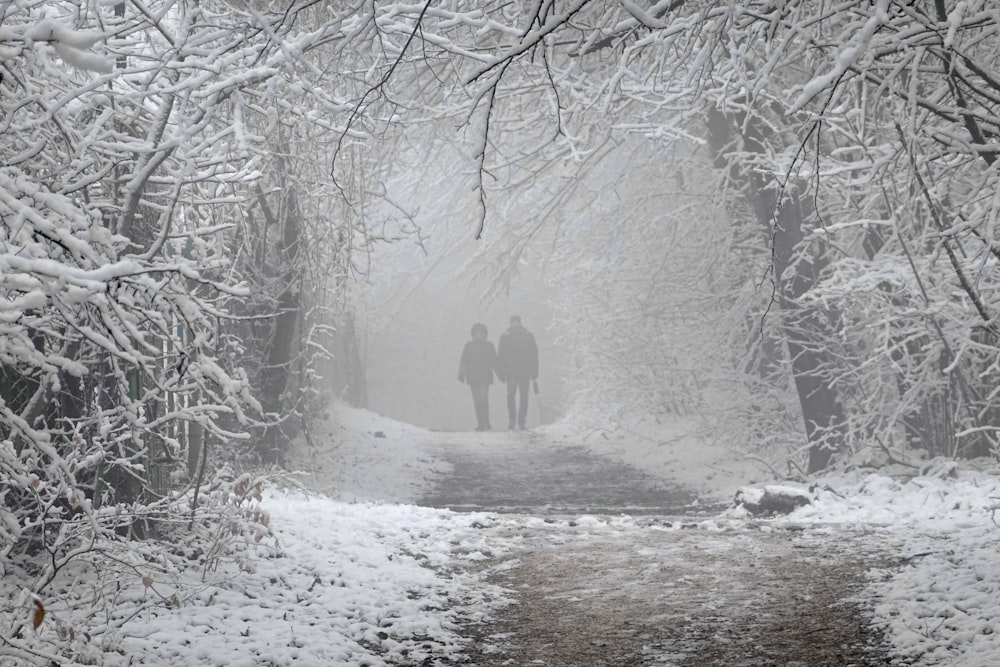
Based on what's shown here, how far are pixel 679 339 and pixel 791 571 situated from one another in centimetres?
917

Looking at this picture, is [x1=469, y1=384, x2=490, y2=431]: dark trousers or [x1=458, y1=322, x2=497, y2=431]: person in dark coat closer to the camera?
[x1=458, y1=322, x2=497, y2=431]: person in dark coat

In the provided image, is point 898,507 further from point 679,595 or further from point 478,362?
point 478,362

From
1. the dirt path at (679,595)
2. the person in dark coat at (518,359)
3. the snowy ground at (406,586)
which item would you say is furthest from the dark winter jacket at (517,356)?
the dirt path at (679,595)

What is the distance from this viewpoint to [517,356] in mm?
21781

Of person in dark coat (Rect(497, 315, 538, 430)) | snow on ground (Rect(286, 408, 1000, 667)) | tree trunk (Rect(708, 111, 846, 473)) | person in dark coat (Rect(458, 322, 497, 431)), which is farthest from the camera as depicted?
person in dark coat (Rect(458, 322, 497, 431))

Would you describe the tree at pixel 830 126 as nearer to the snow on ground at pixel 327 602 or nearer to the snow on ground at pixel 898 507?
the snow on ground at pixel 898 507

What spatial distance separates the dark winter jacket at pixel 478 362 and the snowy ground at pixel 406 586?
1267 cm

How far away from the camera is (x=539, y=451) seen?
54.4 feet

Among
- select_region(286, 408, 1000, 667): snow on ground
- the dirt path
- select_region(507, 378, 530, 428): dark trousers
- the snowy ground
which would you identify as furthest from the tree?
select_region(507, 378, 530, 428): dark trousers

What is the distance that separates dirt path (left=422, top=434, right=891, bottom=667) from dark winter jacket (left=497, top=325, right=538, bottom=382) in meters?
13.4

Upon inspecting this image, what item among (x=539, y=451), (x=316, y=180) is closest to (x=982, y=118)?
(x=316, y=180)

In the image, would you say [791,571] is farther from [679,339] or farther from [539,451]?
[539,451]

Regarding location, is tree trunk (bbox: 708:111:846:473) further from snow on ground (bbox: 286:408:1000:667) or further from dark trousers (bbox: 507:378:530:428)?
dark trousers (bbox: 507:378:530:428)

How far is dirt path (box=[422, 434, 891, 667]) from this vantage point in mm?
4738
